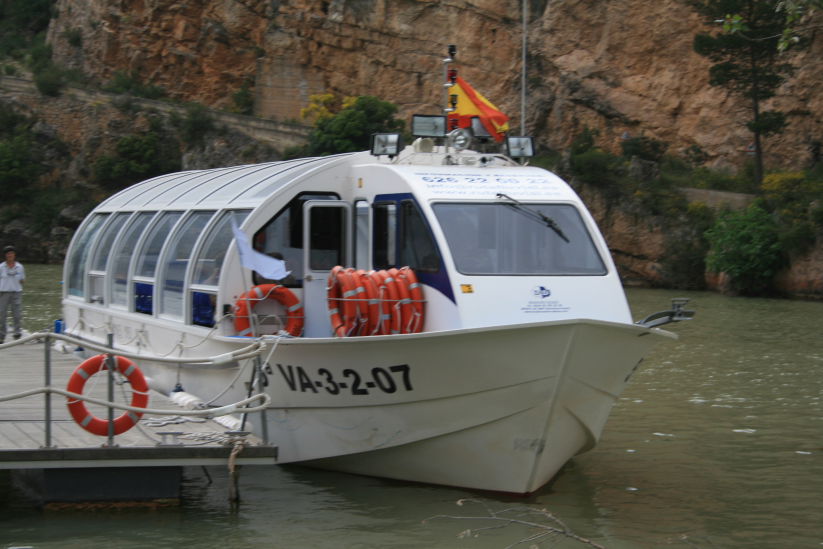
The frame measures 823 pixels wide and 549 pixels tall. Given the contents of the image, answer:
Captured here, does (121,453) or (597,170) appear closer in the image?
(121,453)

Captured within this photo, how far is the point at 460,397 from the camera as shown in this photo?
32.9 feet

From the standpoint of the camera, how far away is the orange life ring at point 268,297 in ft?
38.3

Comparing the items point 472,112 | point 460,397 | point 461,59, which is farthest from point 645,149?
point 460,397

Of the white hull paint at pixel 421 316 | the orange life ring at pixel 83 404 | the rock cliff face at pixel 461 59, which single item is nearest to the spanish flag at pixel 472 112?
the white hull paint at pixel 421 316

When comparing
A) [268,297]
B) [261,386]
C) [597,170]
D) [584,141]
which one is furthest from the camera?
[584,141]

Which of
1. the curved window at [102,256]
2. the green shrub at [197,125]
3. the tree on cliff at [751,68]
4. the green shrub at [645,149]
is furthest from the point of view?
the green shrub at [197,125]

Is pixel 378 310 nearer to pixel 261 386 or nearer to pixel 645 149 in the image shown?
pixel 261 386

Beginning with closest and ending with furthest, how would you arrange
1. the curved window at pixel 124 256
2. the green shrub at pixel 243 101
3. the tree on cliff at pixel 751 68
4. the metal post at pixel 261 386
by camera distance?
the metal post at pixel 261 386 < the curved window at pixel 124 256 < the tree on cliff at pixel 751 68 < the green shrub at pixel 243 101

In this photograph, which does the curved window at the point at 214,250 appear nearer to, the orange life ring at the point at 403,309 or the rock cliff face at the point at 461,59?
the orange life ring at the point at 403,309

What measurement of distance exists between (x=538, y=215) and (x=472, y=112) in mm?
2773

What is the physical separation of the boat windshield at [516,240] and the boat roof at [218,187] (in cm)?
200

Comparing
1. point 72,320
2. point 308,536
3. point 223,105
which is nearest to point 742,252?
point 72,320

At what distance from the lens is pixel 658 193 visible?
175 ft

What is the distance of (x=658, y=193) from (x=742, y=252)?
32.6 ft
